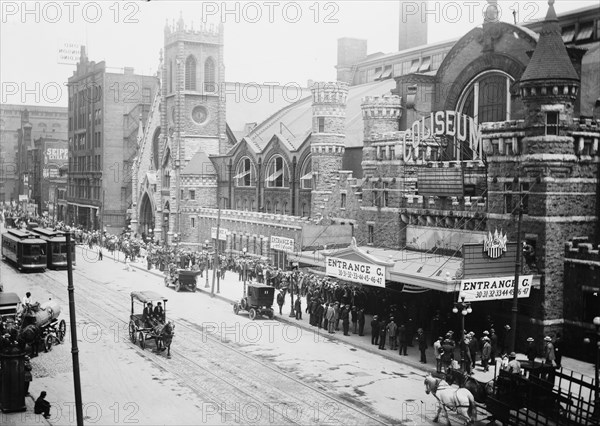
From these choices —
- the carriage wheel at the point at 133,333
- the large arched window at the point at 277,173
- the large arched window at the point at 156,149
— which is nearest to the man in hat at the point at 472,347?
the carriage wheel at the point at 133,333

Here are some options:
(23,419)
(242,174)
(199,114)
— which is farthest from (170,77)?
(23,419)

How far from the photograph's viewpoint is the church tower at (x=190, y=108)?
3027 inches

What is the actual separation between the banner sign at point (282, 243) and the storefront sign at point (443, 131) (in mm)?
17373

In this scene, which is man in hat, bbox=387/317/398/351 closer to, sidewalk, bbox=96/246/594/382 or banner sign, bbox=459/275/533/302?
sidewalk, bbox=96/246/594/382

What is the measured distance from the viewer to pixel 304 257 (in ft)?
134

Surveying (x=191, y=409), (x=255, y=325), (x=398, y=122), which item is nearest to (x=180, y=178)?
(x=398, y=122)

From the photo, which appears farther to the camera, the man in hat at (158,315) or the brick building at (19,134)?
the brick building at (19,134)

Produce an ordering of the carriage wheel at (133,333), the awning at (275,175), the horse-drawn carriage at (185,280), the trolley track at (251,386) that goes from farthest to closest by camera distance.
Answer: the awning at (275,175) → the horse-drawn carriage at (185,280) → the carriage wheel at (133,333) → the trolley track at (251,386)

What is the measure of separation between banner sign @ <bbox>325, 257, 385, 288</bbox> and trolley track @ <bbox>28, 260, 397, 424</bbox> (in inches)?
270

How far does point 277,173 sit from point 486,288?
3998cm

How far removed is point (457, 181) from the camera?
37000 millimetres

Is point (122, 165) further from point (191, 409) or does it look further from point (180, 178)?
point (191, 409)

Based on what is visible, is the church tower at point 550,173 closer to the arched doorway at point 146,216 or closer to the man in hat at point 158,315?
the man in hat at point 158,315

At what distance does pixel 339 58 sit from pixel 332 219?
36705mm
